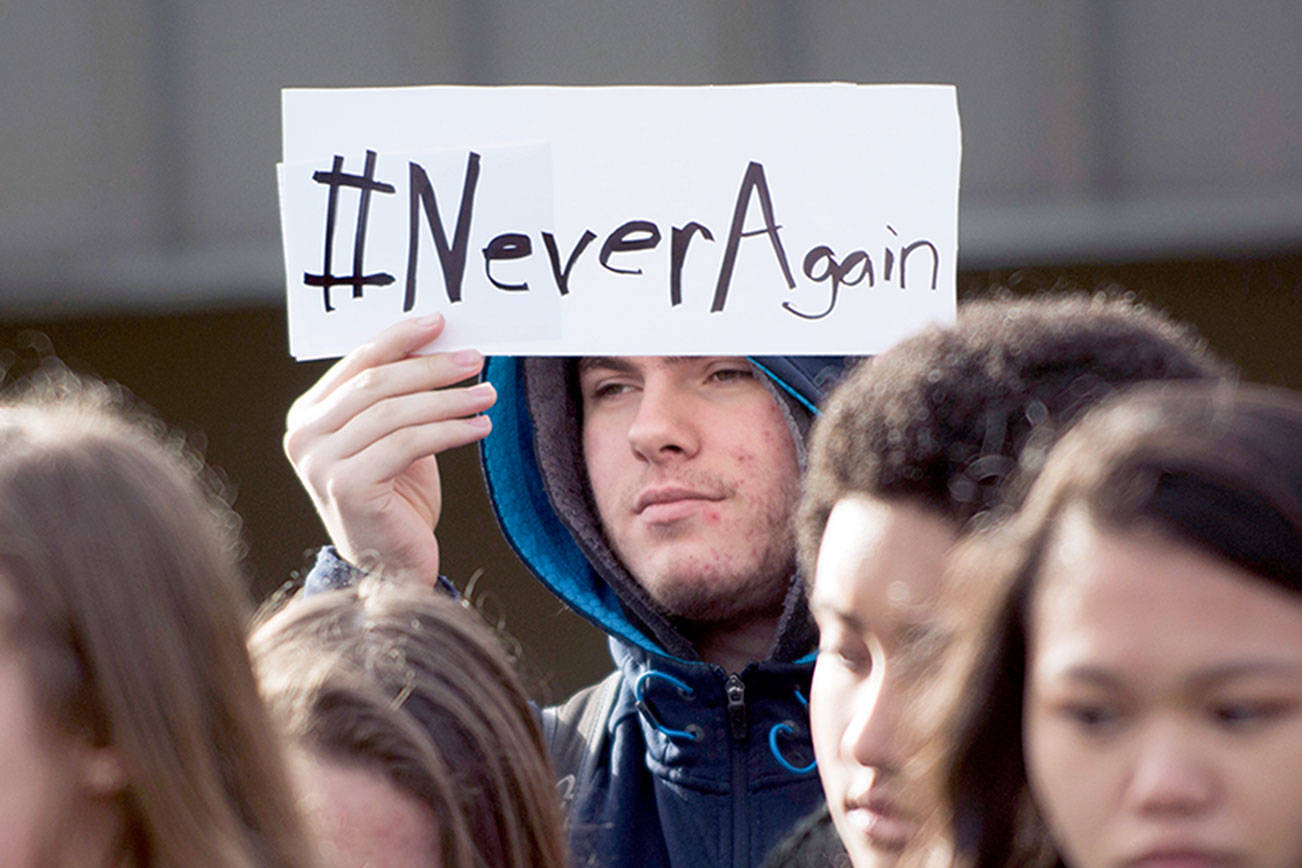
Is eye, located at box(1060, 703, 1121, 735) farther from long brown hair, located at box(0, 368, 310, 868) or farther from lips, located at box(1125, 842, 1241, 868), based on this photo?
long brown hair, located at box(0, 368, 310, 868)

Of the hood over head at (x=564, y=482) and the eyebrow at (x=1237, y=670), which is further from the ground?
the hood over head at (x=564, y=482)

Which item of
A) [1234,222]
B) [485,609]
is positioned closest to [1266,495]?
[1234,222]

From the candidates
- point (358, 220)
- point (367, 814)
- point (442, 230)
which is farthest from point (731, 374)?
point (367, 814)

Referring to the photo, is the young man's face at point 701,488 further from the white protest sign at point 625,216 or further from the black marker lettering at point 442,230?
the black marker lettering at point 442,230

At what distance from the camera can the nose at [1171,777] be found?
3.51 ft

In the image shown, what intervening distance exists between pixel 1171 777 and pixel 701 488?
3.82 ft

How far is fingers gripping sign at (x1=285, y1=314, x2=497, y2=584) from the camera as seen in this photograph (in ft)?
6.93

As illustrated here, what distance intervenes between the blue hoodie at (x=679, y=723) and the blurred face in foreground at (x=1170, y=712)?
0.95 metres

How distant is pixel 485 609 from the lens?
254 inches

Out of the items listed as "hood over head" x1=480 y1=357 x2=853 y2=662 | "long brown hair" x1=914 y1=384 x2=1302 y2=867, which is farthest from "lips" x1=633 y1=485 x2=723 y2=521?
"long brown hair" x1=914 y1=384 x2=1302 y2=867

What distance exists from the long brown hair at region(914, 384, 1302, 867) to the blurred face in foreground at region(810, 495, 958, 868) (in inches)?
3.3

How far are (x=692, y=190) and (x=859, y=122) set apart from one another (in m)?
0.23

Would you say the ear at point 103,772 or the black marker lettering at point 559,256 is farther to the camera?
the black marker lettering at point 559,256

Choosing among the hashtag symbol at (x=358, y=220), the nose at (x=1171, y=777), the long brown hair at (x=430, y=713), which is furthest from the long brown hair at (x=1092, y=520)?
the hashtag symbol at (x=358, y=220)
